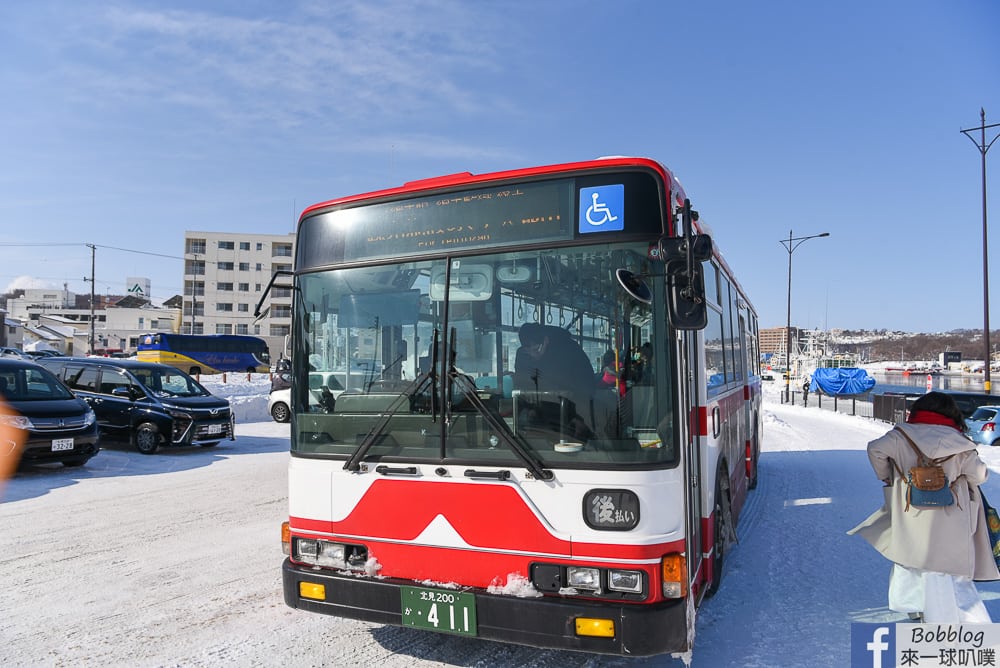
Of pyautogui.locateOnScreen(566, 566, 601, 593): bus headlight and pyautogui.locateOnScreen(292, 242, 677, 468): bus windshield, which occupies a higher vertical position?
pyautogui.locateOnScreen(292, 242, 677, 468): bus windshield

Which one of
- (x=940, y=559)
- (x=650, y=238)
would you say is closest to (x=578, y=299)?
(x=650, y=238)

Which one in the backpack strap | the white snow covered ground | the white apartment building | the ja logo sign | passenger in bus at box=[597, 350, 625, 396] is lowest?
the white snow covered ground

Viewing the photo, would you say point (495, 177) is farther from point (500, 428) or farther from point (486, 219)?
point (500, 428)

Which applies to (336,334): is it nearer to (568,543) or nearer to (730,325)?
(568,543)

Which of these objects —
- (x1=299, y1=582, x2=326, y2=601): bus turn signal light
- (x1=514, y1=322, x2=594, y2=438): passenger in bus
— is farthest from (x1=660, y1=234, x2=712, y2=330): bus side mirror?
(x1=299, y1=582, x2=326, y2=601): bus turn signal light

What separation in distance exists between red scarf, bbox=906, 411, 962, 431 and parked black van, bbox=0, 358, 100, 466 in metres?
11.3

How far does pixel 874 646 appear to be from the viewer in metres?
4.13

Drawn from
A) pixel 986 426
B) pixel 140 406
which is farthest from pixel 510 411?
pixel 986 426

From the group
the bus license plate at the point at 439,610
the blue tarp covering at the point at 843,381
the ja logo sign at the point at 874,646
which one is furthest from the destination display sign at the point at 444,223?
the blue tarp covering at the point at 843,381

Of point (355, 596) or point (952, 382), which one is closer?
point (355, 596)

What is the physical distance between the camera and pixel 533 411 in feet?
12.7

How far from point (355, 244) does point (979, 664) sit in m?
4.48

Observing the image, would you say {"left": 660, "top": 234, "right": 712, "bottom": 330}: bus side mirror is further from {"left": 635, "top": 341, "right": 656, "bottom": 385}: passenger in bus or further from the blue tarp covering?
the blue tarp covering

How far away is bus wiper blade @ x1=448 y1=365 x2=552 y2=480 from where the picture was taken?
3.73 meters
